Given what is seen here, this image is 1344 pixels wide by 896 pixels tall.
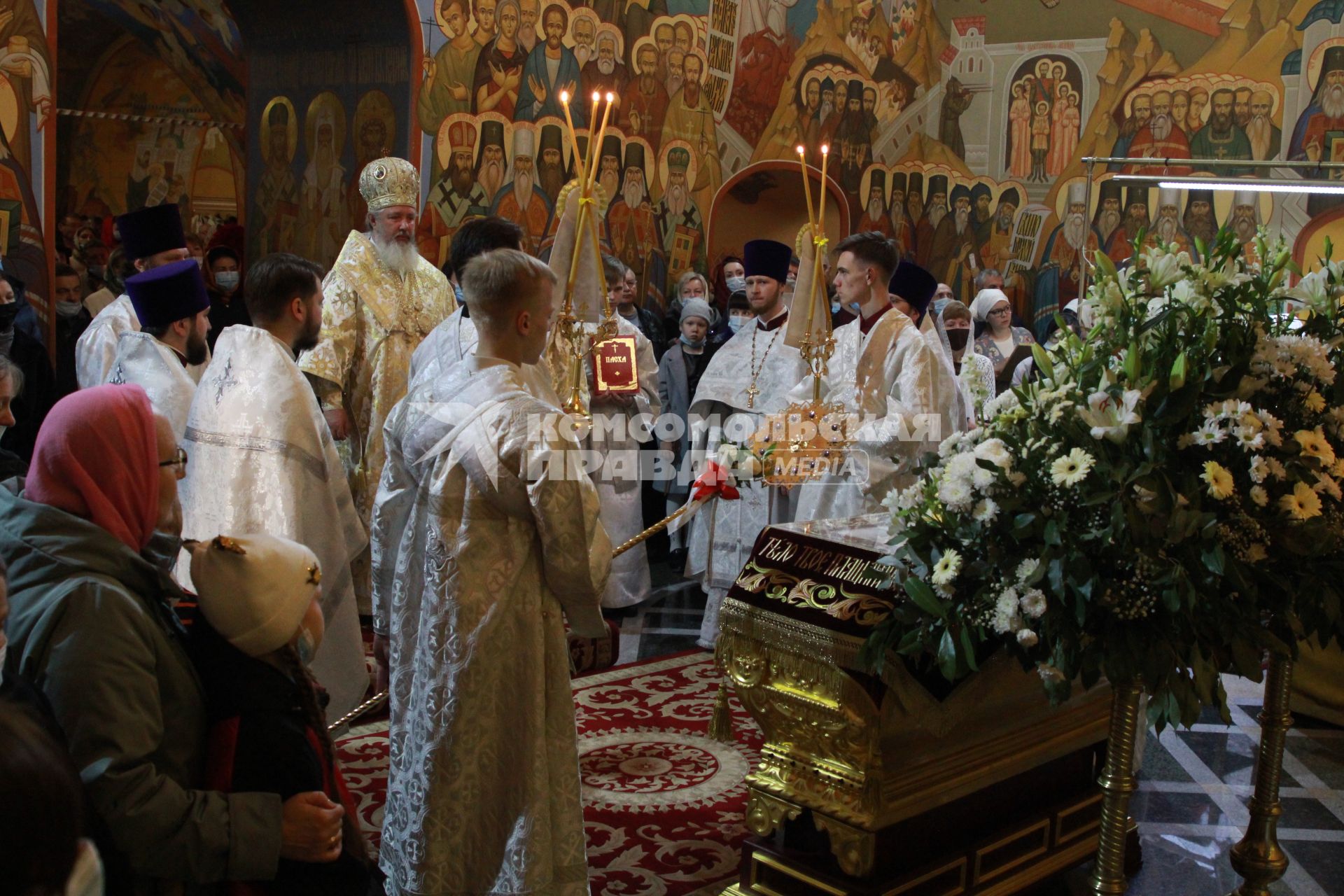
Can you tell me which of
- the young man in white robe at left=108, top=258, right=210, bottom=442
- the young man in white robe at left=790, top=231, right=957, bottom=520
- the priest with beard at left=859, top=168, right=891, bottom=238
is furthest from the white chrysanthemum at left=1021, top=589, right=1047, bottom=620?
the priest with beard at left=859, top=168, right=891, bottom=238

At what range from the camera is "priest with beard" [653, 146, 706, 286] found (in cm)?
1159

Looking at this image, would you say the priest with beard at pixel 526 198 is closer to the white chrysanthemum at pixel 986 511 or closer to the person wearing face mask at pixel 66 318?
the person wearing face mask at pixel 66 318

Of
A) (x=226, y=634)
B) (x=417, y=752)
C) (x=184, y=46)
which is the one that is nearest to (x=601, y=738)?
(x=417, y=752)

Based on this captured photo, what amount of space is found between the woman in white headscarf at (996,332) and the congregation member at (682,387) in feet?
7.86

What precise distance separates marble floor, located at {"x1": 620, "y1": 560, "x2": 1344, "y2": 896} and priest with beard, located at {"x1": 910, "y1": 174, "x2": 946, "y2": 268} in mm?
9830

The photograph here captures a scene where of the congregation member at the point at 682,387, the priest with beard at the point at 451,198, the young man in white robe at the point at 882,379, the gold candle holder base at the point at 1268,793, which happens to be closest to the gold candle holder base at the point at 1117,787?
the gold candle holder base at the point at 1268,793

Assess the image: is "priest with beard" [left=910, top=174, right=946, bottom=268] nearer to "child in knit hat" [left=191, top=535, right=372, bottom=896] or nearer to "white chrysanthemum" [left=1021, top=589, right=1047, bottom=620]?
"white chrysanthemum" [left=1021, top=589, right=1047, bottom=620]

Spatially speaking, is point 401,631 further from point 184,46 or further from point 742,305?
point 184,46

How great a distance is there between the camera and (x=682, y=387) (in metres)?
7.48

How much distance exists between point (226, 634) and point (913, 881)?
6.13 ft

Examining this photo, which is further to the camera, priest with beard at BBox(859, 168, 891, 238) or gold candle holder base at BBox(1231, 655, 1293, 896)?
priest with beard at BBox(859, 168, 891, 238)

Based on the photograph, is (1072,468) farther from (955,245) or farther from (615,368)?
(955,245)

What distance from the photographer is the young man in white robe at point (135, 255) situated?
4238 millimetres

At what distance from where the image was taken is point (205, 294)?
3.74 metres
